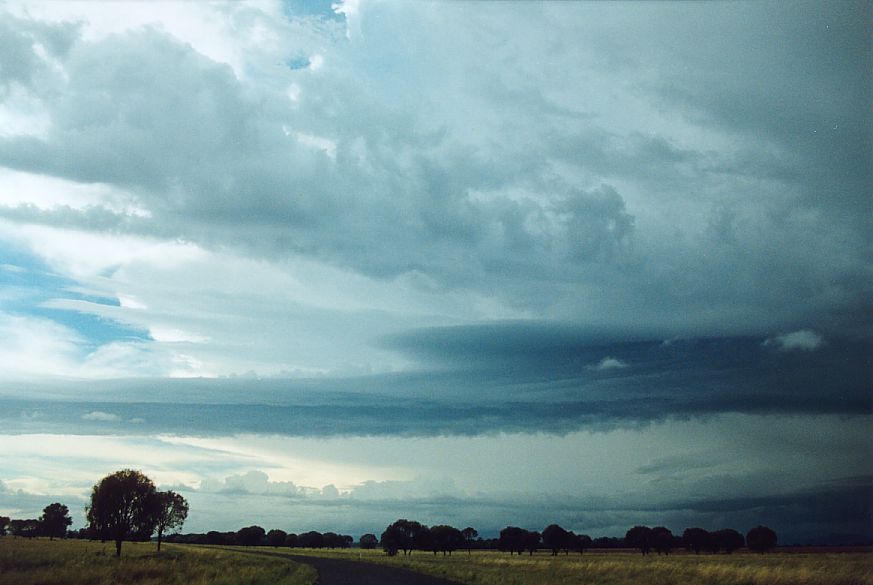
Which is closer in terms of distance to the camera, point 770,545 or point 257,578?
point 257,578

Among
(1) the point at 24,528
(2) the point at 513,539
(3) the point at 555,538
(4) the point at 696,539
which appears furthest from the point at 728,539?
(1) the point at 24,528

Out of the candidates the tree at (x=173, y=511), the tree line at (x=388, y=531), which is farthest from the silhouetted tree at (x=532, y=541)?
the tree at (x=173, y=511)

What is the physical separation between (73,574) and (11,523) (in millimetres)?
137553

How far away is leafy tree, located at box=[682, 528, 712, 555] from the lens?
152 metres

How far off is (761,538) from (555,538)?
167ft

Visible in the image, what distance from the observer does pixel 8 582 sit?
29.7 meters

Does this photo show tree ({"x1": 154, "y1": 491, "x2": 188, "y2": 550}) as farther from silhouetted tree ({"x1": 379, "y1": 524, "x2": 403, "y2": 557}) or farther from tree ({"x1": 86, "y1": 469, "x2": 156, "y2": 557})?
silhouetted tree ({"x1": 379, "y1": 524, "x2": 403, "y2": 557})

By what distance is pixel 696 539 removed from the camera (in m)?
152

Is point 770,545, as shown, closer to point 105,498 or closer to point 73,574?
point 105,498

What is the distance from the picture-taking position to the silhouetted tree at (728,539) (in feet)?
493

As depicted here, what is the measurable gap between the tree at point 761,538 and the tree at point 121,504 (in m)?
123

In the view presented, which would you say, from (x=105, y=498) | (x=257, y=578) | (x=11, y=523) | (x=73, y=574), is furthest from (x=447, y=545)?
(x=73, y=574)

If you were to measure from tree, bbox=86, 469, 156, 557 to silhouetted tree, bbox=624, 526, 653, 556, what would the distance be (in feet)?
366

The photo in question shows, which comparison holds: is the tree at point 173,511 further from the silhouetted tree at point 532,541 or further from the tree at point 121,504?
the silhouetted tree at point 532,541
